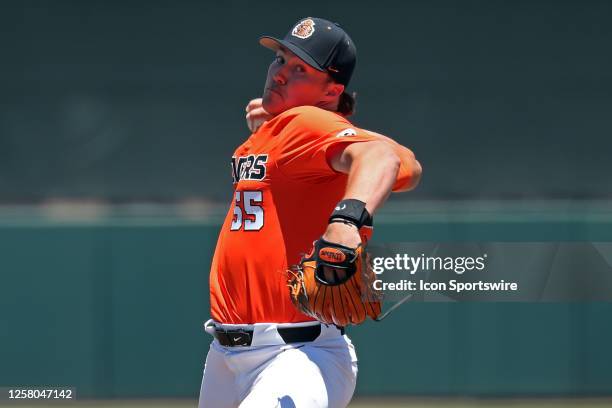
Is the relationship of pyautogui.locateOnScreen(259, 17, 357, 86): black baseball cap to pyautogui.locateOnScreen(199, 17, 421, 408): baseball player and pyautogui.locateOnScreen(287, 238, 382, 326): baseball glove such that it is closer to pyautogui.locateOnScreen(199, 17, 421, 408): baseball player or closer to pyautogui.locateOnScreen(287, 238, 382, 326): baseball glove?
pyautogui.locateOnScreen(199, 17, 421, 408): baseball player

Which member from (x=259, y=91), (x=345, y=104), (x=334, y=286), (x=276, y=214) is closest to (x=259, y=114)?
(x=345, y=104)

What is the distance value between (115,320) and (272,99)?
3.88m

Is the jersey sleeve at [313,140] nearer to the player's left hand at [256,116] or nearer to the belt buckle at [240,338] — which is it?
the belt buckle at [240,338]

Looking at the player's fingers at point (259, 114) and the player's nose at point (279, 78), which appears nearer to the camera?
the player's nose at point (279, 78)

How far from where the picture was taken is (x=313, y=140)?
8.55ft

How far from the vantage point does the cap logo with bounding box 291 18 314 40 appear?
285cm

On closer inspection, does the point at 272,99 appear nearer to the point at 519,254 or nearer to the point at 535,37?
the point at 519,254

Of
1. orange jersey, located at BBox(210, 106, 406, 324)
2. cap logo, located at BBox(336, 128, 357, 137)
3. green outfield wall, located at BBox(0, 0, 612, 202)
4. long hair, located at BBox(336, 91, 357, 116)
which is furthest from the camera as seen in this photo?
green outfield wall, located at BBox(0, 0, 612, 202)

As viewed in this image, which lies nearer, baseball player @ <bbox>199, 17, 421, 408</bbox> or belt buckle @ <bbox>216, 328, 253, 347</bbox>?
baseball player @ <bbox>199, 17, 421, 408</bbox>

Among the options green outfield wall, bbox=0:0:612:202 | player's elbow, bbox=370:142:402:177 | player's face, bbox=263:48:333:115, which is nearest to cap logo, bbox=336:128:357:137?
player's elbow, bbox=370:142:402:177

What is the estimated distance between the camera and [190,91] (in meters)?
9.64

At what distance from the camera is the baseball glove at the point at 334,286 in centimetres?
229

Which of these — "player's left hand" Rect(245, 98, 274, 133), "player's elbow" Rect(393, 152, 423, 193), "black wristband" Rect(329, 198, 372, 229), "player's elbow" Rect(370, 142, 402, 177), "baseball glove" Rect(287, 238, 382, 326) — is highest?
"player's left hand" Rect(245, 98, 274, 133)

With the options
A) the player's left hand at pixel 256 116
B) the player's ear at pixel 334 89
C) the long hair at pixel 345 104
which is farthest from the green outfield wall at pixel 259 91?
Answer: the player's ear at pixel 334 89
